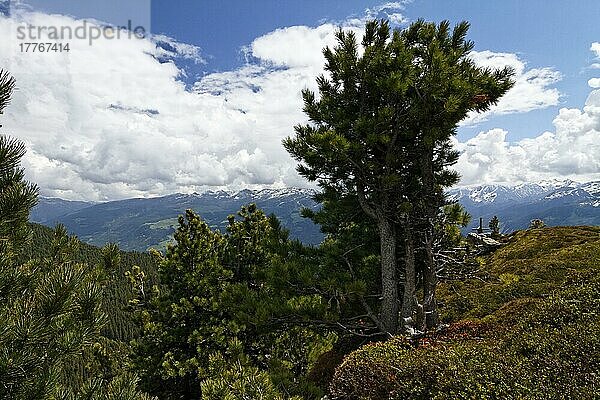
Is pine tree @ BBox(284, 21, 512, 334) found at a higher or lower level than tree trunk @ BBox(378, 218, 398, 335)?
higher

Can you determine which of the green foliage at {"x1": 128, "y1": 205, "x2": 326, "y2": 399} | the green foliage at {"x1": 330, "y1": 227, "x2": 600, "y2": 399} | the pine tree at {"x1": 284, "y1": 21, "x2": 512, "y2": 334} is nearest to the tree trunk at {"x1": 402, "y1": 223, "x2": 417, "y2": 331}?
the pine tree at {"x1": 284, "y1": 21, "x2": 512, "y2": 334}

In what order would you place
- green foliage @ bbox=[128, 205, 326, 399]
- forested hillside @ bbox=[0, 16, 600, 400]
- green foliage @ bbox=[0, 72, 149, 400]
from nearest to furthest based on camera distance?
green foliage @ bbox=[0, 72, 149, 400] < forested hillside @ bbox=[0, 16, 600, 400] < green foliage @ bbox=[128, 205, 326, 399]

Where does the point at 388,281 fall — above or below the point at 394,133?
below

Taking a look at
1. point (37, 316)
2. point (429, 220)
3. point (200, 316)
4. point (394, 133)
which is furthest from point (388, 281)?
point (200, 316)

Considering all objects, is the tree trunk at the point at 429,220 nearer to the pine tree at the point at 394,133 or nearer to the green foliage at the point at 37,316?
the pine tree at the point at 394,133

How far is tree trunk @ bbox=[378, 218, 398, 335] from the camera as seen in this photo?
11867 millimetres

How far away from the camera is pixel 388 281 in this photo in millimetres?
11883

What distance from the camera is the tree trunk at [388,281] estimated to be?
11867 mm

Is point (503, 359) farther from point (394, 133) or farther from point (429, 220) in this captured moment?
point (394, 133)

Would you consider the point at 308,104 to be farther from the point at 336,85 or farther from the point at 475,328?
the point at 475,328

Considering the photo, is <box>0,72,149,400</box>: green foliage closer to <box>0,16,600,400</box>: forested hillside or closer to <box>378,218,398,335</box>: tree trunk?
<box>0,16,600,400</box>: forested hillside

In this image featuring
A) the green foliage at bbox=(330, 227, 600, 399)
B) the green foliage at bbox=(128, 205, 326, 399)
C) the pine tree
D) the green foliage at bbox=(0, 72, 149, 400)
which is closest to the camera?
the green foliage at bbox=(0, 72, 149, 400)

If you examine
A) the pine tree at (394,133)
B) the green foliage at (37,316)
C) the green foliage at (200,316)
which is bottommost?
the green foliage at (200,316)

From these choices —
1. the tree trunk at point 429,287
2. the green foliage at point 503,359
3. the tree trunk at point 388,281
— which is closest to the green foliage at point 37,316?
the green foliage at point 503,359
